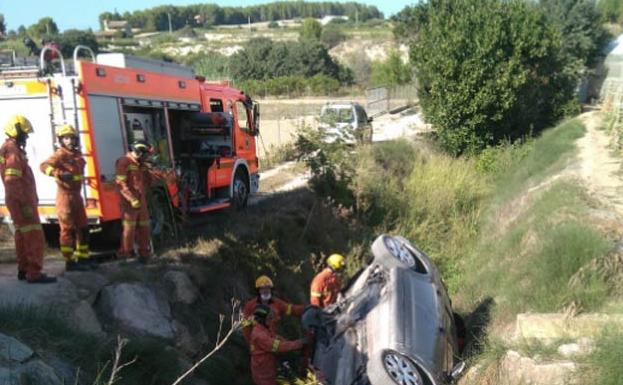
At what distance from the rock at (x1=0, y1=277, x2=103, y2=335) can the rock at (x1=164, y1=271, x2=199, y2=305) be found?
127 centimetres

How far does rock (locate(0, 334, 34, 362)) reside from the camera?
4263mm

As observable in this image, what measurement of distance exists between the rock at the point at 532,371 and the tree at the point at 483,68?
1404 cm

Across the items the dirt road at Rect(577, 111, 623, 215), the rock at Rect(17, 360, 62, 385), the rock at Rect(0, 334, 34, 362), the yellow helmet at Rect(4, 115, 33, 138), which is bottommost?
the dirt road at Rect(577, 111, 623, 215)

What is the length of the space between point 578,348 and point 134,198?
5179 millimetres

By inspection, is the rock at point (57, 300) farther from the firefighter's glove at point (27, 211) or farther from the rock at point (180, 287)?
the rock at point (180, 287)

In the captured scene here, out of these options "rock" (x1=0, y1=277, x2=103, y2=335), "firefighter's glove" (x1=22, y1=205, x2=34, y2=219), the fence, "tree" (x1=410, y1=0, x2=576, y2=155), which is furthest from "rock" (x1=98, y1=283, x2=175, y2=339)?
the fence

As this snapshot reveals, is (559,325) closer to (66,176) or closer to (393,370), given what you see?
(393,370)

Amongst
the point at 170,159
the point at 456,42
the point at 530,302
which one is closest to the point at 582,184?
the point at 530,302

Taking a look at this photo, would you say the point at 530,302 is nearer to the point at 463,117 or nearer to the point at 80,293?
the point at 80,293

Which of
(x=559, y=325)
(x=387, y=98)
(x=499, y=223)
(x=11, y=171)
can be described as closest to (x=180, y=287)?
(x=11, y=171)

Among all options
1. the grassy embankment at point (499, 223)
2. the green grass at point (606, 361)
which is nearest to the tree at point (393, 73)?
the grassy embankment at point (499, 223)

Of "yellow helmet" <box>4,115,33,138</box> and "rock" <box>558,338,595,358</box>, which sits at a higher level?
"yellow helmet" <box>4,115,33,138</box>

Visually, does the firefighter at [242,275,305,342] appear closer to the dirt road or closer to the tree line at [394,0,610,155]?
the dirt road

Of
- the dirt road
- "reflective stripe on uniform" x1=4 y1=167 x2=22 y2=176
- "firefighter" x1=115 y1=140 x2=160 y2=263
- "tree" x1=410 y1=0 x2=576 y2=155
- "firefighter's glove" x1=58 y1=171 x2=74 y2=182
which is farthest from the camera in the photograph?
"tree" x1=410 y1=0 x2=576 y2=155
